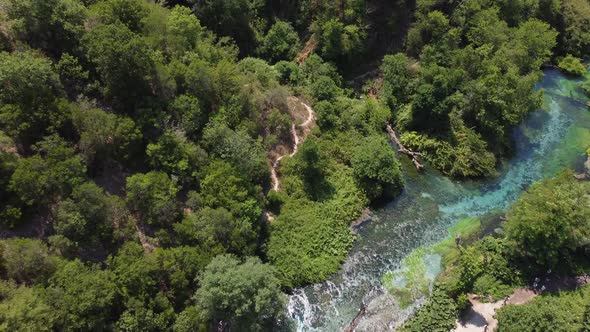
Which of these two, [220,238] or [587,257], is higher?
[587,257]

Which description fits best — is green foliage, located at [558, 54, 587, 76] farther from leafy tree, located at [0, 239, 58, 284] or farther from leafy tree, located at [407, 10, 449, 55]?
leafy tree, located at [0, 239, 58, 284]

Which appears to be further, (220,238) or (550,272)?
(550,272)

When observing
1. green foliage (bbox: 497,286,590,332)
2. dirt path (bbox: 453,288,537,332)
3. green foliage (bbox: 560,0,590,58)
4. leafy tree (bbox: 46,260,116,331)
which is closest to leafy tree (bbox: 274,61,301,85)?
dirt path (bbox: 453,288,537,332)

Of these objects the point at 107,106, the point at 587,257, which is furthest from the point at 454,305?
the point at 107,106

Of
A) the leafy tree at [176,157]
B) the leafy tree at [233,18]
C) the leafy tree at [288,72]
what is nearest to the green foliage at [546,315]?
the leafy tree at [176,157]

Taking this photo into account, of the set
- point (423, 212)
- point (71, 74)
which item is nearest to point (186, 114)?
point (71, 74)

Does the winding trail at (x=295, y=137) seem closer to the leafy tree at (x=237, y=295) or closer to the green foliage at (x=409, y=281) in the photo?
the leafy tree at (x=237, y=295)

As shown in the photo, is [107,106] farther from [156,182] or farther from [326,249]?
[326,249]
